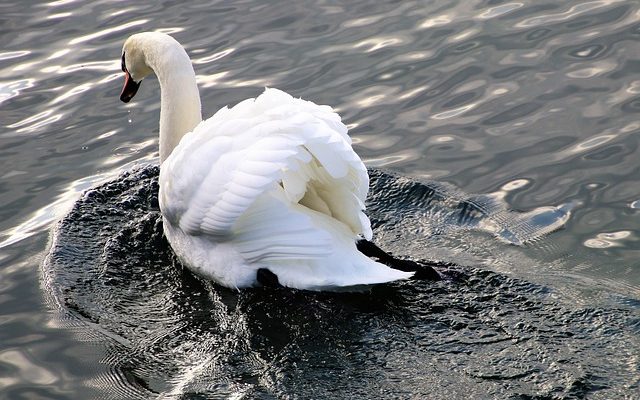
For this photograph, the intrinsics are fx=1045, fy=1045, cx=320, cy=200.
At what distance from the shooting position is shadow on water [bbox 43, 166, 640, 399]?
5484mm

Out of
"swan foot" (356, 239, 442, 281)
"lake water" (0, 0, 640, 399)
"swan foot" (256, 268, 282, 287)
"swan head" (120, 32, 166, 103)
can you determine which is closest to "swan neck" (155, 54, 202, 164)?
"swan head" (120, 32, 166, 103)

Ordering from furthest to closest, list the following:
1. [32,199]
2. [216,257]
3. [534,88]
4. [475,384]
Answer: [534,88] < [32,199] < [216,257] < [475,384]

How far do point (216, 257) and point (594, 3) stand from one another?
5077mm

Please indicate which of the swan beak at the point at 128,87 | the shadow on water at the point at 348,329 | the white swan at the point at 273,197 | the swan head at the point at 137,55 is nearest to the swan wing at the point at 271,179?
the white swan at the point at 273,197

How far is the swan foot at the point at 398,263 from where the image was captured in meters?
6.57

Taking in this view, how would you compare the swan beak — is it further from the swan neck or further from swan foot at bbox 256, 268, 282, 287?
swan foot at bbox 256, 268, 282, 287

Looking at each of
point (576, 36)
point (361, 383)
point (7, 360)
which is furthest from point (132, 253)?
point (576, 36)

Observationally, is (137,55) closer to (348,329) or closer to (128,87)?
(128,87)

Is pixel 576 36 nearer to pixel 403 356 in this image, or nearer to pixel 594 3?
pixel 594 3

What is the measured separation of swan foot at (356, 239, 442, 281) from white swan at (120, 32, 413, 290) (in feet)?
0.38

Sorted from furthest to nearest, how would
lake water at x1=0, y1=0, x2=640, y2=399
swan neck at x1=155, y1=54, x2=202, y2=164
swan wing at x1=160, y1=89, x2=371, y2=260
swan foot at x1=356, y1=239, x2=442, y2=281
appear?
1. swan neck at x1=155, y1=54, x2=202, y2=164
2. swan foot at x1=356, y1=239, x2=442, y2=281
3. swan wing at x1=160, y1=89, x2=371, y2=260
4. lake water at x1=0, y1=0, x2=640, y2=399

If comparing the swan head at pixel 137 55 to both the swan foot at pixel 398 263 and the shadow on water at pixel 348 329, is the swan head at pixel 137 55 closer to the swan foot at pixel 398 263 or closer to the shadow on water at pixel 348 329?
the shadow on water at pixel 348 329

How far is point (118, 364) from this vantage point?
6133 millimetres

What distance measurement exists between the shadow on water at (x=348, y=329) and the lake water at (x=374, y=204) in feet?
0.05
